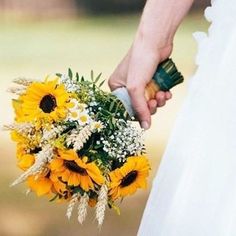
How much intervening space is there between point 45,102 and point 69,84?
66mm

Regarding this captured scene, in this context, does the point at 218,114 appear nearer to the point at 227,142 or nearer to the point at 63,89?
the point at 227,142

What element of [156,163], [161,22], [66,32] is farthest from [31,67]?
[161,22]

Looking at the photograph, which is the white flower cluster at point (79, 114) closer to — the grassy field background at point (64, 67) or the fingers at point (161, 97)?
the fingers at point (161, 97)

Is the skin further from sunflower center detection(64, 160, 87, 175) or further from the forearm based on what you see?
sunflower center detection(64, 160, 87, 175)

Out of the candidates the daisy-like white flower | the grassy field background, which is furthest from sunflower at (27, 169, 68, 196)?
the grassy field background

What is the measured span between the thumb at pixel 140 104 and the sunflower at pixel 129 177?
12 cm

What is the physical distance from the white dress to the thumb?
0.31 feet

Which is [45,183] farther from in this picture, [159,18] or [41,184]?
[159,18]

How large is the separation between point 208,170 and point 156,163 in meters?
2.71

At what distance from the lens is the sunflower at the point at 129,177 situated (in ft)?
4.61

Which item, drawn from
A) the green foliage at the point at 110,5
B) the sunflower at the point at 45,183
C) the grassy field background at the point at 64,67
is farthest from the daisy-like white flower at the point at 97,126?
the green foliage at the point at 110,5

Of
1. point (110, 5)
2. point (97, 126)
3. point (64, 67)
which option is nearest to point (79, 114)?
point (97, 126)

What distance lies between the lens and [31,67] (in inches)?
230

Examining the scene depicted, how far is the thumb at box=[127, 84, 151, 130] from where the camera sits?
152 centimetres
